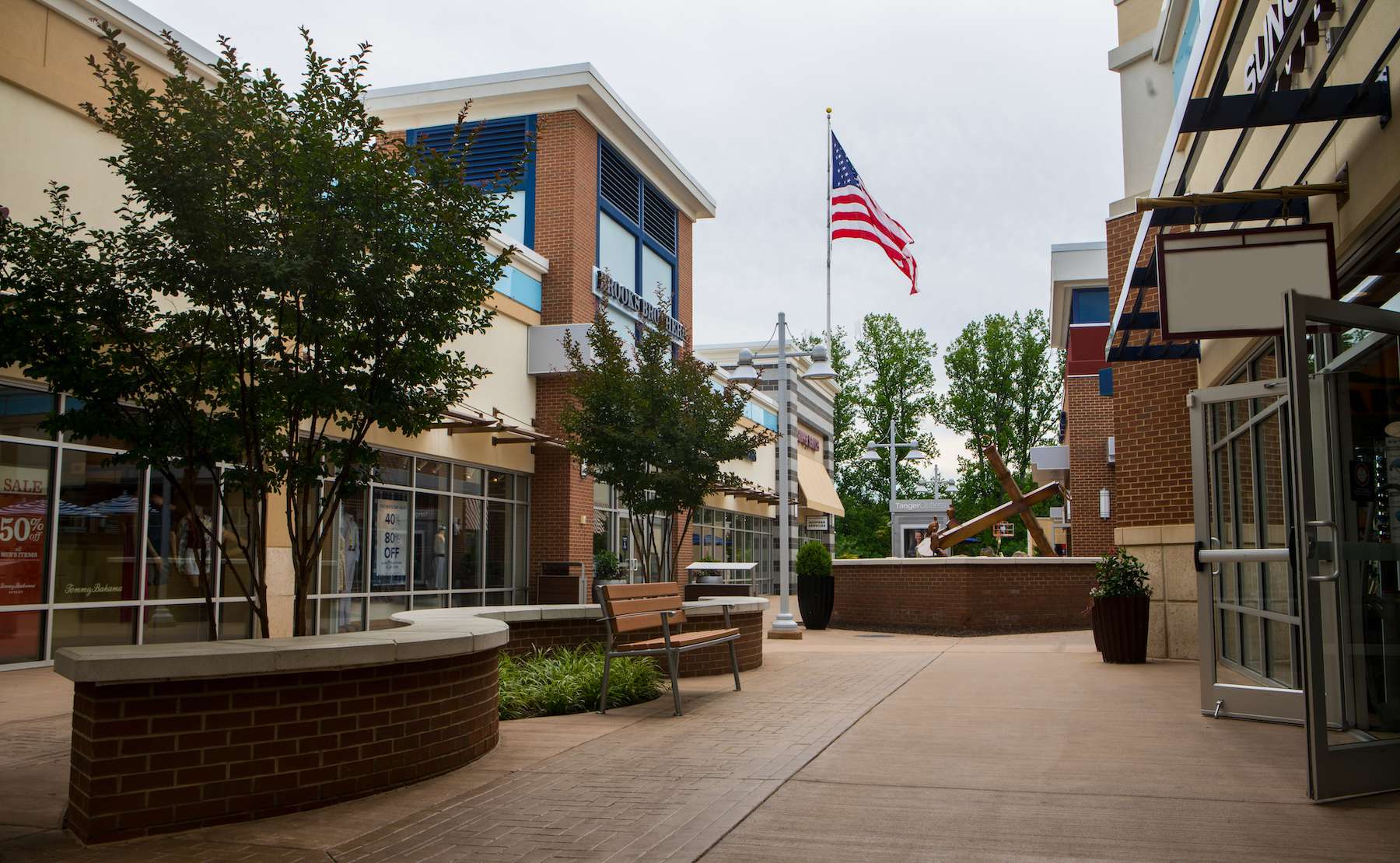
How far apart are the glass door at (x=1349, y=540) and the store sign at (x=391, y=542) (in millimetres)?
14481

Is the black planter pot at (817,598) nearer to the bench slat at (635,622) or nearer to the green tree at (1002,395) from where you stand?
the bench slat at (635,622)

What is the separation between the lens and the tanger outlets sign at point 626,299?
80.3ft

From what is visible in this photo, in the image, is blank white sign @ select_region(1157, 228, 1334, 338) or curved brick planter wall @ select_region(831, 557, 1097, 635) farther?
curved brick planter wall @ select_region(831, 557, 1097, 635)

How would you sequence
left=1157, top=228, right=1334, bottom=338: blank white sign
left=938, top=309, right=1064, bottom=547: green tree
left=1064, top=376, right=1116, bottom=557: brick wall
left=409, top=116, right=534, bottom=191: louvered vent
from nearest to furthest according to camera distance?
1. left=1157, top=228, right=1334, bottom=338: blank white sign
2. left=409, top=116, right=534, bottom=191: louvered vent
3. left=1064, top=376, right=1116, bottom=557: brick wall
4. left=938, top=309, right=1064, bottom=547: green tree

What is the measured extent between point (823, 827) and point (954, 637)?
14430mm

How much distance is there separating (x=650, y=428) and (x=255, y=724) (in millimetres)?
9779

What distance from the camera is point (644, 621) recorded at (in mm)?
9055

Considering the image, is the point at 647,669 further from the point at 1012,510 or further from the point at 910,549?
the point at 910,549

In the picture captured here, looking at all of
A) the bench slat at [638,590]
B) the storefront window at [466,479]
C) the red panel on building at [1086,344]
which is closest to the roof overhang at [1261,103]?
the bench slat at [638,590]

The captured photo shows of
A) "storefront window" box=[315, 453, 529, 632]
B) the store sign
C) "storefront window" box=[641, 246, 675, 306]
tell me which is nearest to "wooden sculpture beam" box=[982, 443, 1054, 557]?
"storefront window" box=[641, 246, 675, 306]

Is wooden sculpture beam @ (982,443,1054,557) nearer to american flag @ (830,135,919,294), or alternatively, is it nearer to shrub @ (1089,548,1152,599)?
american flag @ (830,135,919,294)

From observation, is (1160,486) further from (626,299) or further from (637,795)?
(626,299)

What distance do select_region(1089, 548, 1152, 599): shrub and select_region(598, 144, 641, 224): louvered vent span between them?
15.8m

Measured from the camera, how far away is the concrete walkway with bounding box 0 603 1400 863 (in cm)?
476
